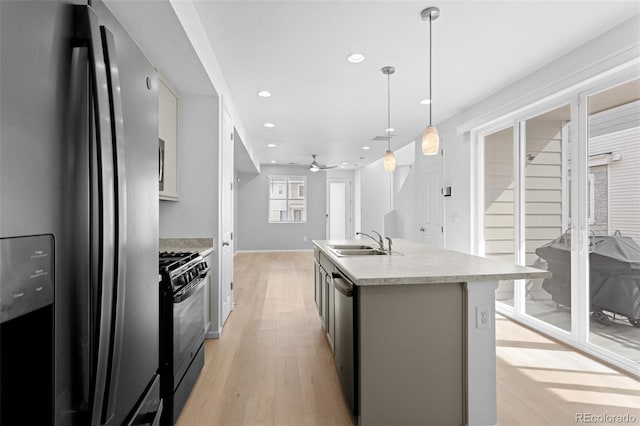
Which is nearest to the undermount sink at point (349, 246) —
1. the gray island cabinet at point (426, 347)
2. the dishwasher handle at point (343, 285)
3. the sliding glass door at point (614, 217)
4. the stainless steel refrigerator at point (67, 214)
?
the dishwasher handle at point (343, 285)

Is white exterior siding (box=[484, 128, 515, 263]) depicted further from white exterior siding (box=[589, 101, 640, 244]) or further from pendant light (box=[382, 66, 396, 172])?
pendant light (box=[382, 66, 396, 172])

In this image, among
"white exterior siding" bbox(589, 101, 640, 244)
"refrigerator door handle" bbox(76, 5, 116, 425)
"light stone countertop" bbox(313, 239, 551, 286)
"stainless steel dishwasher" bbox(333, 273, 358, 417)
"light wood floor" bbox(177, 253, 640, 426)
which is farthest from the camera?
"white exterior siding" bbox(589, 101, 640, 244)

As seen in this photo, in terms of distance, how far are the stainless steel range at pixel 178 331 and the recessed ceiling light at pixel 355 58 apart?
2193 millimetres

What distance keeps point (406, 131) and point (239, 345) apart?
4.46 m

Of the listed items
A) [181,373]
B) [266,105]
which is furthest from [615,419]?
[266,105]

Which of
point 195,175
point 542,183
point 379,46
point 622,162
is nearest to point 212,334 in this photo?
point 195,175

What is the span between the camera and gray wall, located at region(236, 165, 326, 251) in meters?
10.0

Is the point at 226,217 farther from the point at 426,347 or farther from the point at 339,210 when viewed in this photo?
the point at 339,210

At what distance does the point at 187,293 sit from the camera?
2.14 metres

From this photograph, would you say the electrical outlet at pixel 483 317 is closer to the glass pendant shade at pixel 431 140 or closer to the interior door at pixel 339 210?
the glass pendant shade at pixel 431 140

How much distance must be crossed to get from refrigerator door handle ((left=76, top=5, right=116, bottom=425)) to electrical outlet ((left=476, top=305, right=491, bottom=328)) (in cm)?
173

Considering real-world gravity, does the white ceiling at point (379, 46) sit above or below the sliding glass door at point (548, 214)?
above

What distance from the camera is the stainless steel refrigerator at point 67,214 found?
523 millimetres

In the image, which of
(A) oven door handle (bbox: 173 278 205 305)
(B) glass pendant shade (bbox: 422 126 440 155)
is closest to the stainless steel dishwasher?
(A) oven door handle (bbox: 173 278 205 305)
